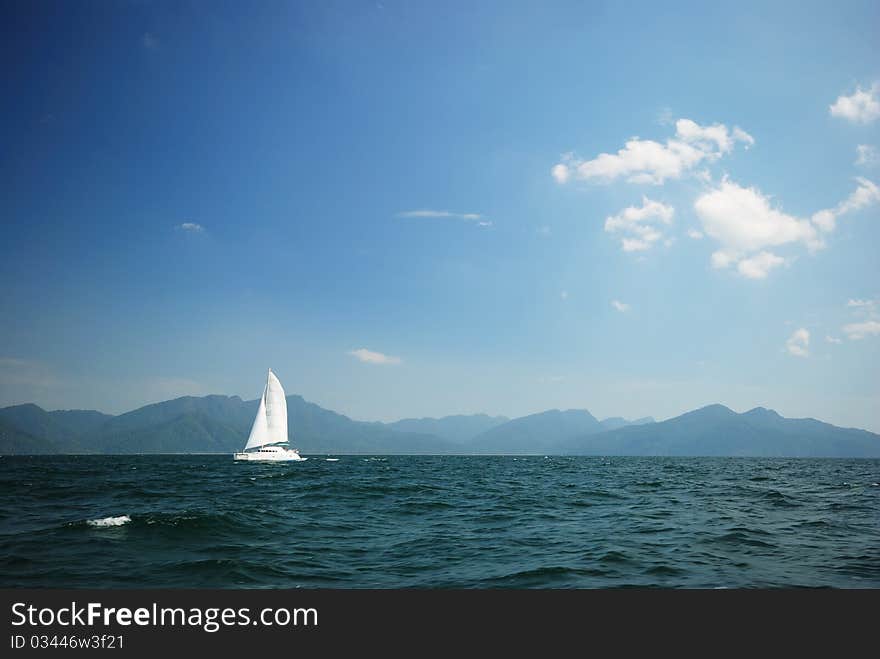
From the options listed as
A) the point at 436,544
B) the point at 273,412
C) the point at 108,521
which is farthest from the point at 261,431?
the point at 436,544

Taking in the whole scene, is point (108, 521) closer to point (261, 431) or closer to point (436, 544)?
point (436, 544)

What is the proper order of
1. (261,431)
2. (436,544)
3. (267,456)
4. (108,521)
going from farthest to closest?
(261,431) < (267,456) < (108,521) < (436,544)

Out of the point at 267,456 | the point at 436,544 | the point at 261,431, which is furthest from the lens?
the point at 261,431

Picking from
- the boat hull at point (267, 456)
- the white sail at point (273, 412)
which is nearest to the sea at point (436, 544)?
the boat hull at point (267, 456)

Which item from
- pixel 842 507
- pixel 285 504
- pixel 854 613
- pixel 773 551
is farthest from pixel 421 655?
pixel 842 507

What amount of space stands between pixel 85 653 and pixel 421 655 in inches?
211

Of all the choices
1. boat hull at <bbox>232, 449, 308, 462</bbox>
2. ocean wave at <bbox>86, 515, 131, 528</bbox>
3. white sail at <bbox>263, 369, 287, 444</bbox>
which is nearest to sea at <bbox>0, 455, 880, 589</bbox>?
ocean wave at <bbox>86, 515, 131, 528</bbox>

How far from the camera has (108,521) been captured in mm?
24906

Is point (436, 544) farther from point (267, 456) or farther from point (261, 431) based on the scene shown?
point (261, 431)

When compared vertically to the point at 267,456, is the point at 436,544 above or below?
above

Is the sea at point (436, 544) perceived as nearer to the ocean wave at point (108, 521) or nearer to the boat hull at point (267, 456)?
the ocean wave at point (108, 521)

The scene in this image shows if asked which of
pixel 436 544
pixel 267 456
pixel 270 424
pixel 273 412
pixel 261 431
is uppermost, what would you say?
pixel 273 412

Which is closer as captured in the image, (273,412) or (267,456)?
(267,456)

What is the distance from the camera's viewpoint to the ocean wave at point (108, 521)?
24298 millimetres
